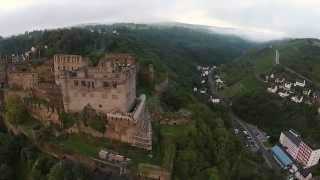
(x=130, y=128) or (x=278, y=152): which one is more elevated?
(x=130, y=128)

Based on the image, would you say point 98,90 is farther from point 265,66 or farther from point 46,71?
point 265,66

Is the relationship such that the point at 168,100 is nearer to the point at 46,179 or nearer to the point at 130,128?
the point at 130,128

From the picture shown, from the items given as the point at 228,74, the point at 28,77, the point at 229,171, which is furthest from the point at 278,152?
the point at 228,74

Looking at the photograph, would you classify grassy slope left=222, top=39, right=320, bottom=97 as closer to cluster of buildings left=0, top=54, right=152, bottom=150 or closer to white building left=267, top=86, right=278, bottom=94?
white building left=267, top=86, right=278, bottom=94

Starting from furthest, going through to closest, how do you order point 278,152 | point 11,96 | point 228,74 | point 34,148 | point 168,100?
point 228,74 < point 278,152 < point 168,100 < point 11,96 < point 34,148

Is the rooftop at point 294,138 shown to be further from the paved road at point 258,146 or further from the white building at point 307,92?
the white building at point 307,92

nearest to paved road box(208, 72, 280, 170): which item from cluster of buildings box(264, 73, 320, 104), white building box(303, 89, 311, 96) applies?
cluster of buildings box(264, 73, 320, 104)

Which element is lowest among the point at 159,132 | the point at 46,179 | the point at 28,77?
the point at 46,179
